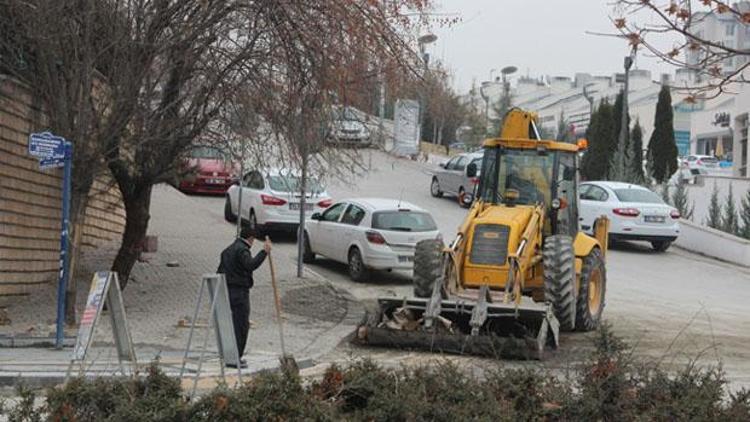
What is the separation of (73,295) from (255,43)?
4.23 m

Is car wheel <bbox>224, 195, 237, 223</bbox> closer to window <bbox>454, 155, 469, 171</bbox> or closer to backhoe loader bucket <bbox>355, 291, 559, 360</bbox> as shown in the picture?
window <bbox>454, 155, 469, 171</bbox>

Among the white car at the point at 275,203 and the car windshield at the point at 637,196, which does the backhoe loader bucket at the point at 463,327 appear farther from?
the car windshield at the point at 637,196

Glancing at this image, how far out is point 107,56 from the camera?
14453mm

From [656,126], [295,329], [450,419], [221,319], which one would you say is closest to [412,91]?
[295,329]

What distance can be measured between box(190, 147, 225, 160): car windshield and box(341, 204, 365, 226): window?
4364 millimetres

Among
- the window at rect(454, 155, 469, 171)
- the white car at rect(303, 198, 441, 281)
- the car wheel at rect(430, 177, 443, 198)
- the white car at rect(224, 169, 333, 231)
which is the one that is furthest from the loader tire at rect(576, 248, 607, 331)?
the car wheel at rect(430, 177, 443, 198)

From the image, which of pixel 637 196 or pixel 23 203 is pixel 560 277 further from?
pixel 637 196

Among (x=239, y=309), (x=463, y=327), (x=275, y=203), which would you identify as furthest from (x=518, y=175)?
(x=275, y=203)

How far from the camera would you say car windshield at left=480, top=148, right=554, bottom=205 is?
15852mm

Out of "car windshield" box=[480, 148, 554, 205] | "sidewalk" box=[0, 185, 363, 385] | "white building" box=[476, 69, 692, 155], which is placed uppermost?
"white building" box=[476, 69, 692, 155]

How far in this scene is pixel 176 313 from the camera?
16.5 metres

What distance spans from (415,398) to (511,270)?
7799 millimetres

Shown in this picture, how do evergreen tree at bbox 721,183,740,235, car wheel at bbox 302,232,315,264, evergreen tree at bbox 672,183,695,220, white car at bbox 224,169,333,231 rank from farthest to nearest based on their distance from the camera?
evergreen tree at bbox 672,183,695,220 < evergreen tree at bbox 721,183,740,235 < white car at bbox 224,169,333,231 < car wheel at bbox 302,232,315,264

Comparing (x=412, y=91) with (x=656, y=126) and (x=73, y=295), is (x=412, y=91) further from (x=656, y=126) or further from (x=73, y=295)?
(x=656, y=126)
